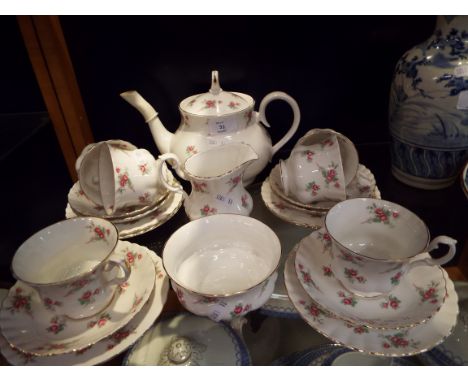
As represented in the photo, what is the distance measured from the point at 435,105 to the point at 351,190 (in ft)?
0.65

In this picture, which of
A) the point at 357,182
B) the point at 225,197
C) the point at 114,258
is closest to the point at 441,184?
the point at 357,182

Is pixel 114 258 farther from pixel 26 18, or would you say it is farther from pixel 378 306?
pixel 26 18

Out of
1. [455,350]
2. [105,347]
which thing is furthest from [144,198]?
[455,350]

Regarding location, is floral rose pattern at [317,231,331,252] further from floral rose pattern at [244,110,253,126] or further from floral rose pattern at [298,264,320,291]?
floral rose pattern at [244,110,253,126]

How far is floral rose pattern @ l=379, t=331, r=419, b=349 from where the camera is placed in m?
0.42

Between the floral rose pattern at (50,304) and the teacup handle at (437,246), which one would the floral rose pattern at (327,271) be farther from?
the floral rose pattern at (50,304)

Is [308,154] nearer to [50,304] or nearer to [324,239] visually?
[324,239]

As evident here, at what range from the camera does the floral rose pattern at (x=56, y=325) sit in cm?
45

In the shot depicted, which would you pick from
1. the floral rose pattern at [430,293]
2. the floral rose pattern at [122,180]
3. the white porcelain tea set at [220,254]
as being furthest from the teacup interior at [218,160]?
the floral rose pattern at [430,293]

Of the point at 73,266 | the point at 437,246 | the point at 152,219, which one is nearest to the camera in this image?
the point at 437,246

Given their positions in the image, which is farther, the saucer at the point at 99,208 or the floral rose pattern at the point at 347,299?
the saucer at the point at 99,208

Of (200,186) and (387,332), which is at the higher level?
(200,186)

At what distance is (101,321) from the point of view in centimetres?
47
